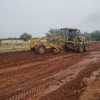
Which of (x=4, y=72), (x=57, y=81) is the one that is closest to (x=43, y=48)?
(x=4, y=72)

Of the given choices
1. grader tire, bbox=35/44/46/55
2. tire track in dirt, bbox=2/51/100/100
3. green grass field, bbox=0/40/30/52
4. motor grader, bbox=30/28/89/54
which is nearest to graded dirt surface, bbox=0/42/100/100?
tire track in dirt, bbox=2/51/100/100

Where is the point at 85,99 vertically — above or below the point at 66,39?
below

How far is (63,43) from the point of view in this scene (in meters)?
20.1

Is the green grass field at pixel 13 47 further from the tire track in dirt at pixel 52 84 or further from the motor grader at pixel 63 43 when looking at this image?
the tire track in dirt at pixel 52 84

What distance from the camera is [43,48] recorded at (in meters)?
17.3

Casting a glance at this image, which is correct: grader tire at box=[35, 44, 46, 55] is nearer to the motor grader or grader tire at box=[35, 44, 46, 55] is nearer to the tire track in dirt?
the motor grader

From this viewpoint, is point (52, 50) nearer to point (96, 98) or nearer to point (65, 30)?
point (65, 30)

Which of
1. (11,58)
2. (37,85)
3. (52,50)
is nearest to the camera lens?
(37,85)

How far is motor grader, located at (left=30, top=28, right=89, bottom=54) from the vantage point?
17.5m

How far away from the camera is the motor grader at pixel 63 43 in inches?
689

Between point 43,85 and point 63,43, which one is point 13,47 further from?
point 43,85

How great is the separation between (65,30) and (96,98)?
14.0m

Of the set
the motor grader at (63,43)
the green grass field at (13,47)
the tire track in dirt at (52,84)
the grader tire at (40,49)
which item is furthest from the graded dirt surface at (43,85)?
the green grass field at (13,47)

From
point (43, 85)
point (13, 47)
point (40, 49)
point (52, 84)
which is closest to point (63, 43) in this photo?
point (40, 49)
